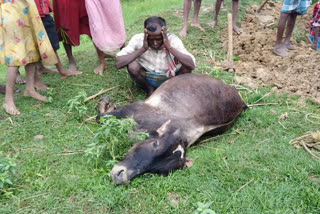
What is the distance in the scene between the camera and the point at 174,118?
323cm

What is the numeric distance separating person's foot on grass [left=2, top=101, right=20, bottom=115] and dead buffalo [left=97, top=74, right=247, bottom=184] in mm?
1031

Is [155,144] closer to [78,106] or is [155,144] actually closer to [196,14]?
[78,106]

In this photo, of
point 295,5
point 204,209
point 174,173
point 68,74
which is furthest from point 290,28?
point 204,209

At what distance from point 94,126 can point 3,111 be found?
1242mm

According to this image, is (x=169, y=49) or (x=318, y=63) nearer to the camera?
(x=169, y=49)

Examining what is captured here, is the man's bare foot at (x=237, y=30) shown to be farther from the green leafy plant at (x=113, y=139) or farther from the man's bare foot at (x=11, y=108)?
the man's bare foot at (x=11, y=108)

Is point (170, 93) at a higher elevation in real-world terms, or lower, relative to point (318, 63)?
higher

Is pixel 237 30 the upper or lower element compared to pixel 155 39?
lower

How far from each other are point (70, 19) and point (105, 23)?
526mm

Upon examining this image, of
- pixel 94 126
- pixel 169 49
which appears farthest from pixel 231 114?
pixel 94 126

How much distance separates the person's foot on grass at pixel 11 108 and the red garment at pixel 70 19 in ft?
4.65

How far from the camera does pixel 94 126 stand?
3576 mm

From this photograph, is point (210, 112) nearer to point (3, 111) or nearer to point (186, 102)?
point (186, 102)

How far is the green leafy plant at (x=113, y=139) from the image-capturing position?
2.71 metres
